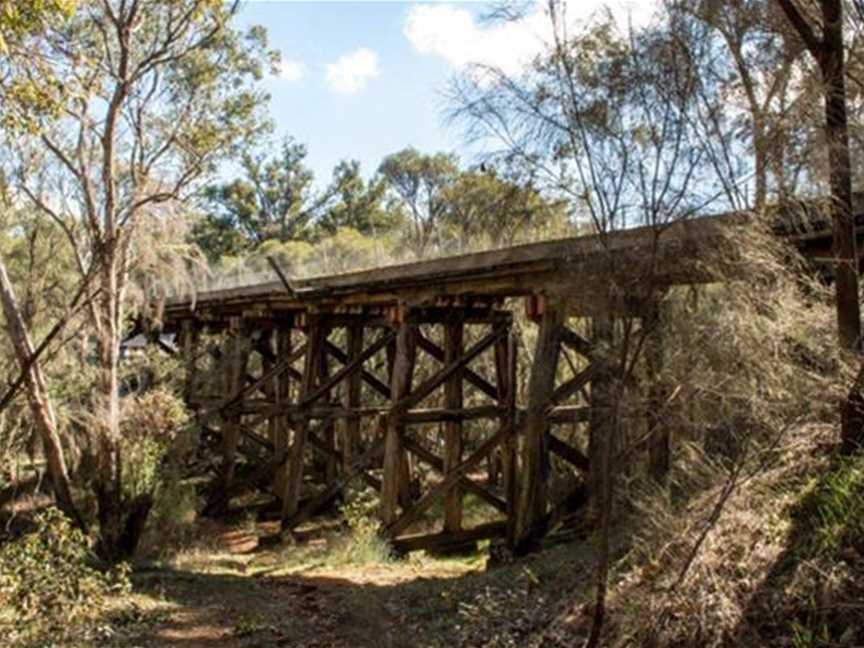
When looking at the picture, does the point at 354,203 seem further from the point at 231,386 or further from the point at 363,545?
the point at 363,545

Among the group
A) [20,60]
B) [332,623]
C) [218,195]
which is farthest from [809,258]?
[218,195]

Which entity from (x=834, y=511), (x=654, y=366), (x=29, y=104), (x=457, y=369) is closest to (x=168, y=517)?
(x=457, y=369)

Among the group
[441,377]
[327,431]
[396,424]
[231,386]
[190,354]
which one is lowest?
[327,431]

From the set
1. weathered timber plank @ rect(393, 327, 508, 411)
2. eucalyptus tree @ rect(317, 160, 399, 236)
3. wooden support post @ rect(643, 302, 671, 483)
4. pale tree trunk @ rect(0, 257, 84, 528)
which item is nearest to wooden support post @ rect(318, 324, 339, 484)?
weathered timber plank @ rect(393, 327, 508, 411)

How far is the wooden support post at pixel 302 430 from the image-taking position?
1063cm

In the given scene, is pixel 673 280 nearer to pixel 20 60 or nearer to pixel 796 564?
pixel 796 564

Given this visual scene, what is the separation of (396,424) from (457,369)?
896 millimetres

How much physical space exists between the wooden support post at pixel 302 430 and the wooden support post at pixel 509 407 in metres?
2.85

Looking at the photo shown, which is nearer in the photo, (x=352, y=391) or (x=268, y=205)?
(x=352, y=391)

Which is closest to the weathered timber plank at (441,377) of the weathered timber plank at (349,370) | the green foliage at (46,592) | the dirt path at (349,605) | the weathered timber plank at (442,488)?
the weathered timber plank at (442,488)

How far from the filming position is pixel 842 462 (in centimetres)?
412

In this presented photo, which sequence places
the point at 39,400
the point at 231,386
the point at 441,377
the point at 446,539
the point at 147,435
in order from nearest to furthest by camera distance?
the point at 39,400
the point at 441,377
the point at 446,539
the point at 147,435
the point at 231,386

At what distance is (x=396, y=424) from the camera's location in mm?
8797

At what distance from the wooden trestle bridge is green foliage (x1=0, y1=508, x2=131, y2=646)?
349 centimetres
